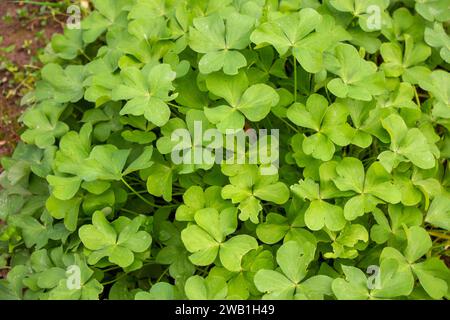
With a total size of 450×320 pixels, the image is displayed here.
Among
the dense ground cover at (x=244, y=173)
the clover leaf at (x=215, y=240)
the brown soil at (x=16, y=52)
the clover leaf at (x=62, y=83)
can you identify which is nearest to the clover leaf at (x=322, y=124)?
the dense ground cover at (x=244, y=173)

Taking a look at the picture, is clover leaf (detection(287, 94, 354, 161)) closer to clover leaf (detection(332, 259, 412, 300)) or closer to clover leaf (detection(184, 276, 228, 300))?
clover leaf (detection(332, 259, 412, 300))

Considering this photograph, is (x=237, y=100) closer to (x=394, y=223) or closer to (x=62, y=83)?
(x=394, y=223)

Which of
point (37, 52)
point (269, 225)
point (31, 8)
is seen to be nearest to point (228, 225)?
point (269, 225)

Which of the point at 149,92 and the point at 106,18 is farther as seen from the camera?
the point at 106,18

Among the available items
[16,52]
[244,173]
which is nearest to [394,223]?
[244,173]

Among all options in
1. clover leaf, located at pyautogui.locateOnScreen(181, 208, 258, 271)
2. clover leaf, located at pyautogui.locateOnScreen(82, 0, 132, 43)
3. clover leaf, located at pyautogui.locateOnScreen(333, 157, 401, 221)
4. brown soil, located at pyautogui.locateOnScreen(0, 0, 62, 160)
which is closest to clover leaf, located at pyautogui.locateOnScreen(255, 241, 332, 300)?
clover leaf, located at pyautogui.locateOnScreen(181, 208, 258, 271)
